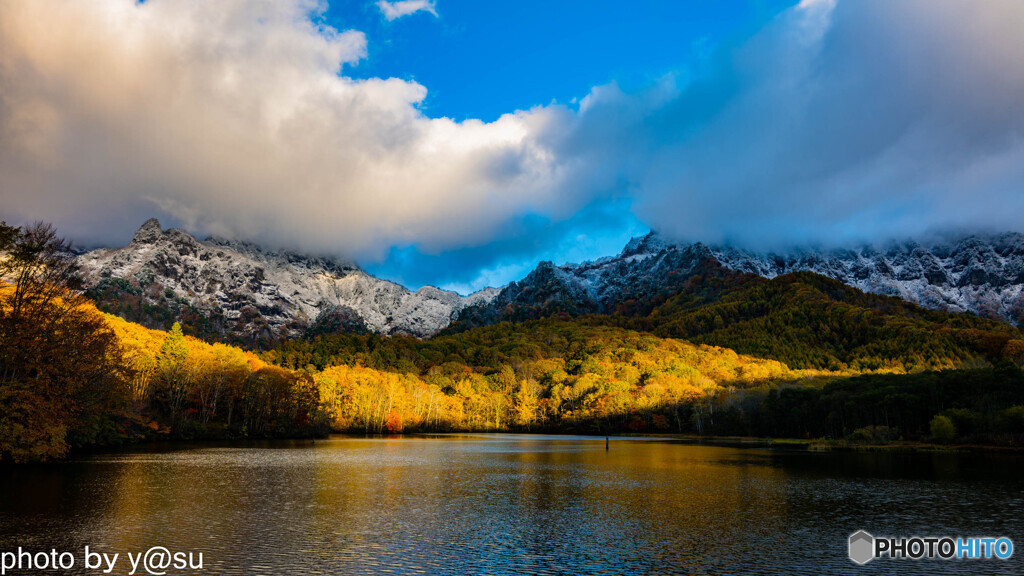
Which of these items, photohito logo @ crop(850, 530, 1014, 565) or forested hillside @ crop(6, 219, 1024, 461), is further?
forested hillside @ crop(6, 219, 1024, 461)

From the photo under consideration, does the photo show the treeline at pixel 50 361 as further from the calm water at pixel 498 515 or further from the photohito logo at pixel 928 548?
→ the photohito logo at pixel 928 548

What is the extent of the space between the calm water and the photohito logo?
3.18 ft

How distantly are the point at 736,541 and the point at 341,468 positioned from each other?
4639cm

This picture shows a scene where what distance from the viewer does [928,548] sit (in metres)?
29.9

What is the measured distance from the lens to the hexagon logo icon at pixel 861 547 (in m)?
27.5

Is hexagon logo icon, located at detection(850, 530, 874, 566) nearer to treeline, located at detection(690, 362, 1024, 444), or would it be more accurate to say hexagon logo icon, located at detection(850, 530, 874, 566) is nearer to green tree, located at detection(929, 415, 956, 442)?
green tree, located at detection(929, 415, 956, 442)

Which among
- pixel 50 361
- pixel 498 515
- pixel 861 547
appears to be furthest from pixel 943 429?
pixel 50 361

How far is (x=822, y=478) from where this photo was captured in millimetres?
58000

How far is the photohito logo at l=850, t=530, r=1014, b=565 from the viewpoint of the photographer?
92.6 ft

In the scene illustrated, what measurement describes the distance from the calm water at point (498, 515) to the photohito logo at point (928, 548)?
3.18 ft

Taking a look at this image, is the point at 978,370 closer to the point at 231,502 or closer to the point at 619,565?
the point at 619,565

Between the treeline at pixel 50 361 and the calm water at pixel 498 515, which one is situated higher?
the treeline at pixel 50 361

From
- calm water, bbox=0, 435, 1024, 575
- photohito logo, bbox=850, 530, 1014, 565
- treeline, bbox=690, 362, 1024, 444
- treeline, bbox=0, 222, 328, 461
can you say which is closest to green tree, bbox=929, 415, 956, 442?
treeline, bbox=690, 362, 1024, 444

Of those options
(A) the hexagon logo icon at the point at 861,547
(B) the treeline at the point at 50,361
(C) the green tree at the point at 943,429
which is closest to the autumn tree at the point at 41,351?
(B) the treeline at the point at 50,361
